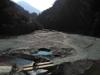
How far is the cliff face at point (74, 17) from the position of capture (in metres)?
12.1

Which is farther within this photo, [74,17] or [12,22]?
[74,17]

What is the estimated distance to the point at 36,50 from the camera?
6.16 m

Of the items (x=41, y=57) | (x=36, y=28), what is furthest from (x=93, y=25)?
(x=41, y=57)

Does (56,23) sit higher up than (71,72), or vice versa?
(56,23)

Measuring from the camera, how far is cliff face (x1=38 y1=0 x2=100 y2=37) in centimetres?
1209

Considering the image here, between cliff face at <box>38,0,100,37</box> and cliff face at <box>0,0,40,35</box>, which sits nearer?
cliff face at <box>0,0,40,35</box>

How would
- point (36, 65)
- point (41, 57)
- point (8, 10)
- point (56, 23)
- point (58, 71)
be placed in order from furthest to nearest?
point (56, 23) → point (8, 10) → point (41, 57) → point (36, 65) → point (58, 71)

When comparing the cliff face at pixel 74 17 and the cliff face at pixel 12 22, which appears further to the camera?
the cliff face at pixel 74 17

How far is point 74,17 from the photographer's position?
47.0 ft

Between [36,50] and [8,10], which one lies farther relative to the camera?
[8,10]

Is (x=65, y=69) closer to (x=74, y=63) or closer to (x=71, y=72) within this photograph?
(x=71, y=72)

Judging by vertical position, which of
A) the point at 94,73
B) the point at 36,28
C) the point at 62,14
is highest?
the point at 62,14

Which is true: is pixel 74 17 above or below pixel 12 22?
above

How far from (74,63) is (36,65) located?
2.85ft
